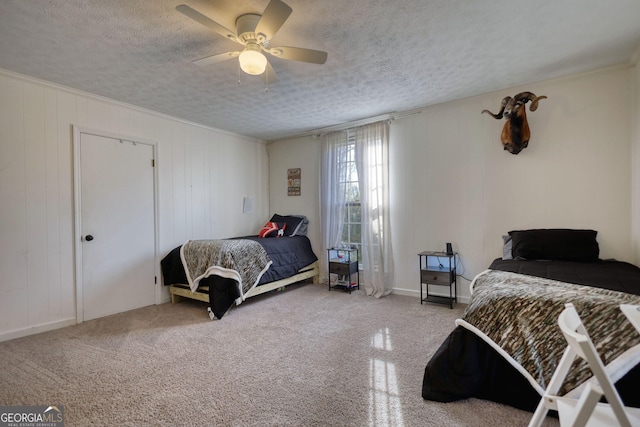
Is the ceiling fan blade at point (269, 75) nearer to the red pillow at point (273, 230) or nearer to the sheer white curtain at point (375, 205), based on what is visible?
the sheer white curtain at point (375, 205)

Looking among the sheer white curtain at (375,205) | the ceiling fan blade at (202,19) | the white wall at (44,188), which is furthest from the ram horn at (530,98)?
the white wall at (44,188)

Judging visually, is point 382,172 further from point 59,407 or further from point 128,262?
point 59,407

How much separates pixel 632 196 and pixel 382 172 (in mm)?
2503

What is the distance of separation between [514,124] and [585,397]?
2947 millimetres

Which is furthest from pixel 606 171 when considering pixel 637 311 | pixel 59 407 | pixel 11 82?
pixel 11 82

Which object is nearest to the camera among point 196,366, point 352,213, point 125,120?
point 196,366

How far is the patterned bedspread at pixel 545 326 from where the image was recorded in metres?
1.40

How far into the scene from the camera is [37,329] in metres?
2.97

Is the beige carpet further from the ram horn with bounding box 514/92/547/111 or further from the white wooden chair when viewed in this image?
the ram horn with bounding box 514/92/547/111

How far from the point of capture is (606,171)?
9.68 feet

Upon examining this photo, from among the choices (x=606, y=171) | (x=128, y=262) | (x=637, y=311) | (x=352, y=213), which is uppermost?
(x=606, y=171)

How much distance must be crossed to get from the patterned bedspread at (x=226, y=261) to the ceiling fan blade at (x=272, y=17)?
2.37 meters

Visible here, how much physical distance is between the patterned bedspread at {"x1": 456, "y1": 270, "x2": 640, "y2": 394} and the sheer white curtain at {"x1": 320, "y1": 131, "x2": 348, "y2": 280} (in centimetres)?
289

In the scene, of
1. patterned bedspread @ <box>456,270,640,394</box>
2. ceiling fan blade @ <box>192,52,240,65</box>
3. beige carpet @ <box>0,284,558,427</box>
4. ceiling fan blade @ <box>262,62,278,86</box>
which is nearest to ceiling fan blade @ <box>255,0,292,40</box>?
ceiling fan blade @ <box>192,52,240,65</box>
